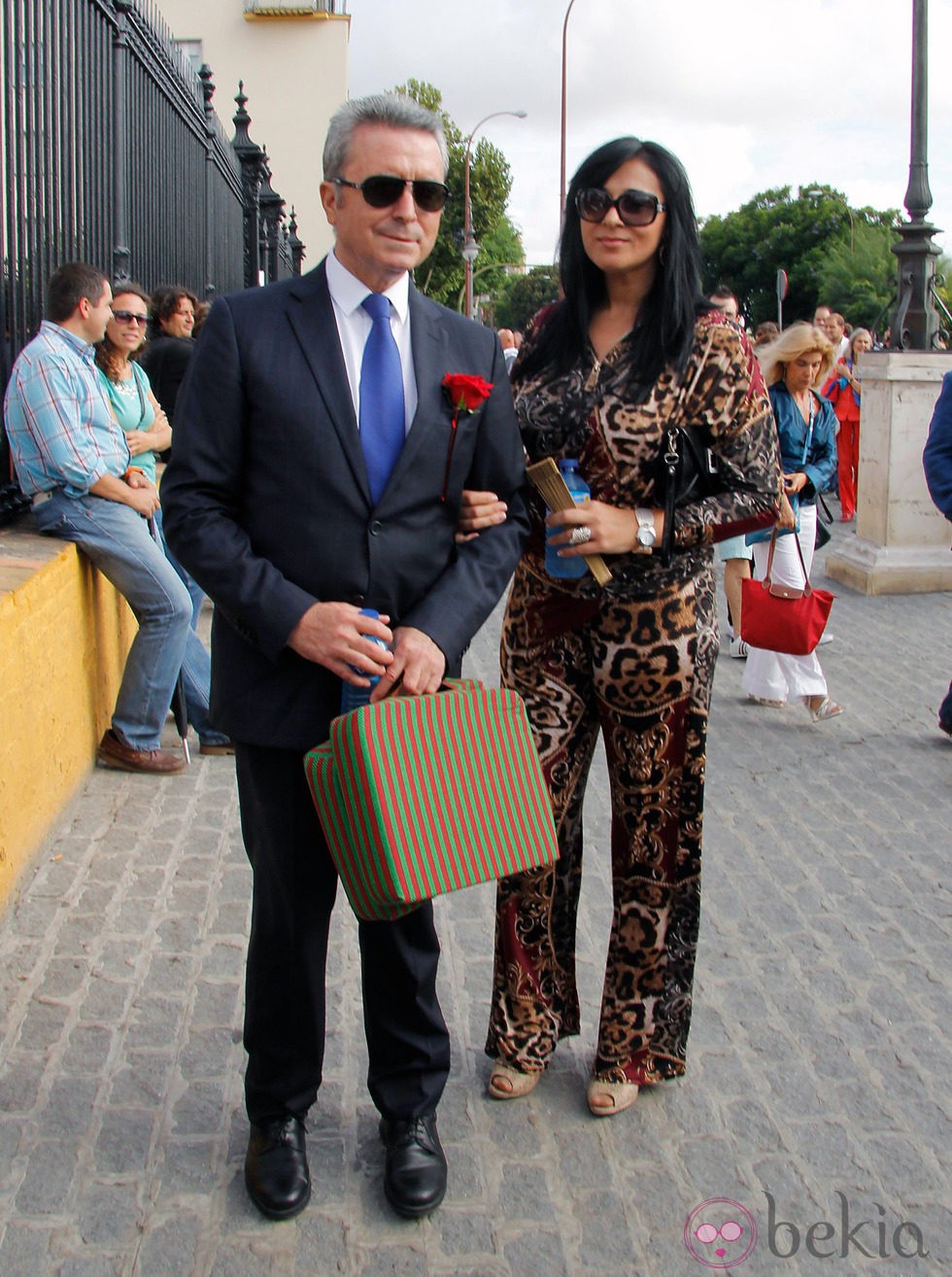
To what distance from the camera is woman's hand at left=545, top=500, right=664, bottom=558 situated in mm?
3010

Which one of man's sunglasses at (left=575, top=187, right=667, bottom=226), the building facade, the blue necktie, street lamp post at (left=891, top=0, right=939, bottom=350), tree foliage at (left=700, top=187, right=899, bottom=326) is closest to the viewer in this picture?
the blue necktie

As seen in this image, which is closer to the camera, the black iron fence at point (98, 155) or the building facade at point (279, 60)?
the black iron fence at point (98, 155)

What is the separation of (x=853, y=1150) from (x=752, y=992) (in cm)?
85

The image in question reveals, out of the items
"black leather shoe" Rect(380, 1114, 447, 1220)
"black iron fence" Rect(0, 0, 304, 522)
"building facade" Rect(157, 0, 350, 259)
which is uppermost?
"building facade" Rect(157, 0, 350, 259)

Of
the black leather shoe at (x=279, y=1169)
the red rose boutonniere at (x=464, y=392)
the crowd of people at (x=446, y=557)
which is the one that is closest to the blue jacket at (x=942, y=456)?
the crowd of people at (x=446, y=557)

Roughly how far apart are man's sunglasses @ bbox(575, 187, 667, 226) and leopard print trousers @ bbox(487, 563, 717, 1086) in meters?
0.84

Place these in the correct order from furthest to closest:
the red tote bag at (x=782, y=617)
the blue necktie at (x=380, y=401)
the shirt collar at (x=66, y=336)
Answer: the red tote bag at (x=782, y=617), the shirt collar at (x=66, y=336), the blue necktie at (x=380, y=401)

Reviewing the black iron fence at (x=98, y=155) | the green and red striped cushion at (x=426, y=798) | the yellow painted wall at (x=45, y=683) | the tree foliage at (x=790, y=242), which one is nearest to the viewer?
the green and red striped cushion at (x=426, y=798)

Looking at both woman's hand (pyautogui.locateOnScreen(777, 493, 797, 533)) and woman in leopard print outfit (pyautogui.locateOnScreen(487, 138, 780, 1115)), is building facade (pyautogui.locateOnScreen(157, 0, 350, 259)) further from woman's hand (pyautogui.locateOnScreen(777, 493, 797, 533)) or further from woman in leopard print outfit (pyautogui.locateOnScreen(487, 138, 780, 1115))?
woman in leopard print outfit (pyautogui.locateOnScreen(487, 138, 780, 1115))

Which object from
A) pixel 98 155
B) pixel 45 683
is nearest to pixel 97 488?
pixel 45 683

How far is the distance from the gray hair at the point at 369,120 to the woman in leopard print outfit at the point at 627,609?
525mm

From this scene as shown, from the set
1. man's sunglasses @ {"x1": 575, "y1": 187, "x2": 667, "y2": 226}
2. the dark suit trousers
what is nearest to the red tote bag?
man's sunglasses @ {"x1": 575, "y1": 187, "x2": 667, "y2": 226}

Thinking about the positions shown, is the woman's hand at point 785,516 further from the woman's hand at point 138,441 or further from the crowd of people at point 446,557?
the woman's hand at point 138,441

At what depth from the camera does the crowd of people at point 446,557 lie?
2643 mm
